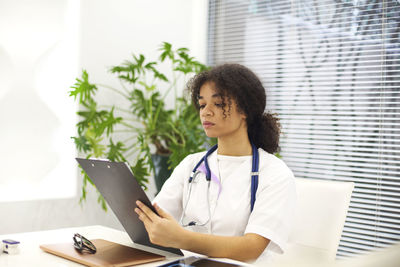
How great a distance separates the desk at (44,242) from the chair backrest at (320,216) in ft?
1.73

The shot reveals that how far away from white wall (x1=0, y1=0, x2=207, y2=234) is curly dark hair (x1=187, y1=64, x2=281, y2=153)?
1493 millimetres

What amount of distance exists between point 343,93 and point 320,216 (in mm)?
1502

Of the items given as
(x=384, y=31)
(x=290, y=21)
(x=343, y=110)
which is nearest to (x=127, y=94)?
(x=290, y=21)

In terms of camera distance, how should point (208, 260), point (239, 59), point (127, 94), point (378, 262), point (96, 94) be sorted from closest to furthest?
point (378, 262), point (208, 260), point (96, 94), point (127, 94), point (239, 59)

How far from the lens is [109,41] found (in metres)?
3.15

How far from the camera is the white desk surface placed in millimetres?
1208

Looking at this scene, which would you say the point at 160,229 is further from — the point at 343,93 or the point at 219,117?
the point at 343,93

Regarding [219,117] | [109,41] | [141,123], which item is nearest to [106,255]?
[219,117]

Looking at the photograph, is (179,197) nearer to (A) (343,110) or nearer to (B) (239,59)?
(A) (343,110)

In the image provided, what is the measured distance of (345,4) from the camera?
2.89 metres

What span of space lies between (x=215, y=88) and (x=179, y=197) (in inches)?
18.9

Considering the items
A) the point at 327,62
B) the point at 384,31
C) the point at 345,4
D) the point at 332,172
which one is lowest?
the point at 332,172

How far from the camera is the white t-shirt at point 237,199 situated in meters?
1.46

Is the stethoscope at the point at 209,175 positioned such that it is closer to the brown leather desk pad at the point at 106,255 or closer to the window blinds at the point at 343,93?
the brown leather desk pad at the point at 106,255
